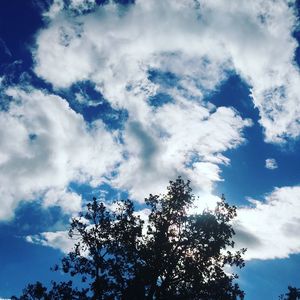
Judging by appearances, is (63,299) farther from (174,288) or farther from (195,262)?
(195,262)

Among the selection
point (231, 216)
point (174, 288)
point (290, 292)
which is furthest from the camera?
point (290, 292)

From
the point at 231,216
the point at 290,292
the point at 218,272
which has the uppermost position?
the point at 290,292

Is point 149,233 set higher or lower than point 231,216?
lower

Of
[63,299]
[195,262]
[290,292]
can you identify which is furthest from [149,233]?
[290,292]

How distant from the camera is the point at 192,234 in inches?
1193

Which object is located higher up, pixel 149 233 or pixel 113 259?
pixel 149 233

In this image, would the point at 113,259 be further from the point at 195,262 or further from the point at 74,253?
the point at 195,262

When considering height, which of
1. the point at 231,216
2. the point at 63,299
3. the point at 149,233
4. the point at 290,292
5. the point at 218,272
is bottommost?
the point at 63,299

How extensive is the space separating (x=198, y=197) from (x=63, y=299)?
15118mm

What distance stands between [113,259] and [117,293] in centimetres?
292

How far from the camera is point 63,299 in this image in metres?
30.4

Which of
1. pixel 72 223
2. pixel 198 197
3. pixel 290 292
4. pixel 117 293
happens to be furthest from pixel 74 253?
pixel 290 292

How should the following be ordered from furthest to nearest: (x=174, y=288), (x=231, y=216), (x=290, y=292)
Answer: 1. (x=290, y=292)
2. (x=231, y=216)
3. (x=174, y=288)

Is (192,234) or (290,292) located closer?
(192,234)
